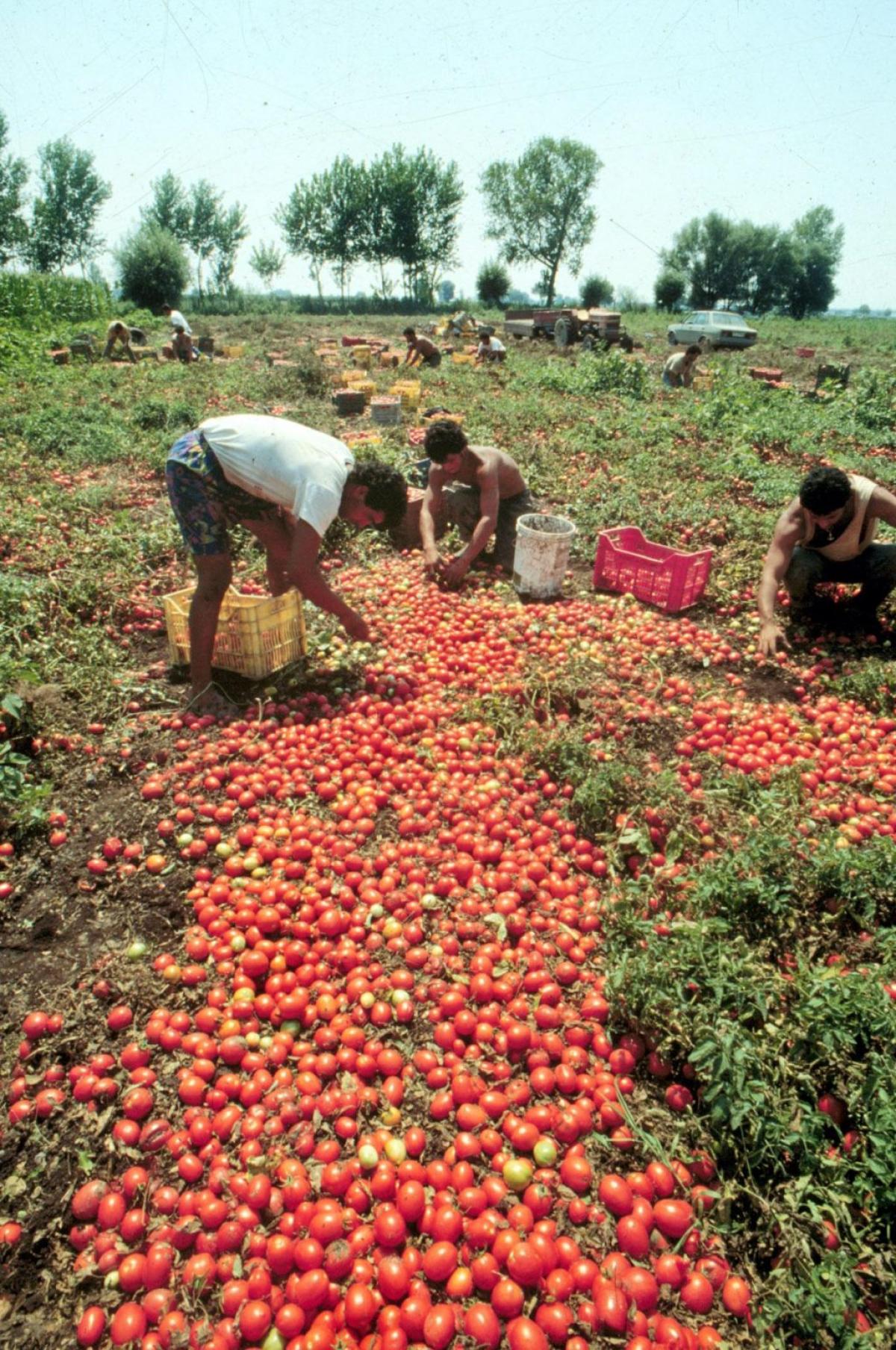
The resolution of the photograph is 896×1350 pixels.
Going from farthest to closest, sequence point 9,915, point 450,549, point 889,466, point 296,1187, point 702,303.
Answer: point 702,303, point 889,466, point 450,549, point 9,915, point 296,1187

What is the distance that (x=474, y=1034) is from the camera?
2.70m

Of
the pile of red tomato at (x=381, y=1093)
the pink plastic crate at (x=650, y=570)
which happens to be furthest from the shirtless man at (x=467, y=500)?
the pile of red tomato at (x=381, y=1093)

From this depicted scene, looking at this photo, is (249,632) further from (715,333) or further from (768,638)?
(715,333)

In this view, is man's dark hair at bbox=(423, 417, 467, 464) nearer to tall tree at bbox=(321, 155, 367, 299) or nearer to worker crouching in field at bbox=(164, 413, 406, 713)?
worker crouching in field at bbox=(164, 413, 406, 713)

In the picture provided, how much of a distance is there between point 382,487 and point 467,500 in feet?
10.3

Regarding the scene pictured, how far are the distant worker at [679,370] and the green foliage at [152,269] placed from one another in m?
37.0

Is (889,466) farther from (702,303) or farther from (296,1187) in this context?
(702,303)

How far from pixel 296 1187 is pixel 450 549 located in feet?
18.5

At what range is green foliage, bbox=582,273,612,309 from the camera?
54.9 meters

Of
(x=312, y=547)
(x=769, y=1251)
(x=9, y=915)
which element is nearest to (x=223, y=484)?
(x=312, y=547)

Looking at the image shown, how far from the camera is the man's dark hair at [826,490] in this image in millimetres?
4766

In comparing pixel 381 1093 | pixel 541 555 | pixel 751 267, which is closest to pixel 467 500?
pixel 541 555

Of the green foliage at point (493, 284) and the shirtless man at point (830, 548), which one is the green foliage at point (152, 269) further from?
the shirtless man at point (830, 548)

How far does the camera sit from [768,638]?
5.14m
